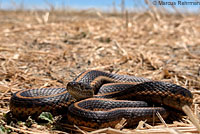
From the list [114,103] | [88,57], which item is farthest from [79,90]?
[88,57]

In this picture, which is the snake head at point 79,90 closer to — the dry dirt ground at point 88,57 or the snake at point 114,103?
the snake at point 114,103

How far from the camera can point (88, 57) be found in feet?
23.8

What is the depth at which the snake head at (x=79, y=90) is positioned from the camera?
3.96m

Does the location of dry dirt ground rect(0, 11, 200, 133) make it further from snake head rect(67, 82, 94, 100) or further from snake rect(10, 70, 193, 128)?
snake head rect(67, 82, 94, 100)

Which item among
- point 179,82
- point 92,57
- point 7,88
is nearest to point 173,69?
point 179,82

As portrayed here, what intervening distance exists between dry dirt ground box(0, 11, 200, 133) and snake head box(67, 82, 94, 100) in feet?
2.03

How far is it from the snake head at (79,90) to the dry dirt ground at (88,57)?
0.62m

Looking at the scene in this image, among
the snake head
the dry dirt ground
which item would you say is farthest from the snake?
the dry dirt ground

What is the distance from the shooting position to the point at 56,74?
5980mm

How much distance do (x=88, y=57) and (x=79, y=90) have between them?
3.28 metres

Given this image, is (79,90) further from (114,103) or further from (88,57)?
(88,57)

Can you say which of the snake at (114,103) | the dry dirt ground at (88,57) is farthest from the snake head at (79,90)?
the dry dirt ground at (88,57)

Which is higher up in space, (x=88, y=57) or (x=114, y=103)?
(x=88, y=57)

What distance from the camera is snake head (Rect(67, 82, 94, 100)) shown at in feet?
13.0
